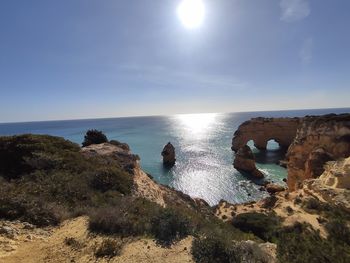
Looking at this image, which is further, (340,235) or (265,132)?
(265,132)

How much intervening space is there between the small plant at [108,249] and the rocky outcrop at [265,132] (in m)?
64.5

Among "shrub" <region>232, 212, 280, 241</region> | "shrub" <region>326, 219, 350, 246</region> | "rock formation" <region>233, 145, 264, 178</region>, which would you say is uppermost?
"shrub" <region>326, 219, 350, 246</region>

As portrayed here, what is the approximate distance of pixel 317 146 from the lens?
92.3 ft

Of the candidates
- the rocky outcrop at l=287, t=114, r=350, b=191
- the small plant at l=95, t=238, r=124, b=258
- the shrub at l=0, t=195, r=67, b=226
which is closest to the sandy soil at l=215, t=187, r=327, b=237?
the rocky outcrop at l=287, t=114, r=350, b=191

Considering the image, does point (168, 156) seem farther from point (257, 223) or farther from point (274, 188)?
point (257, 223)

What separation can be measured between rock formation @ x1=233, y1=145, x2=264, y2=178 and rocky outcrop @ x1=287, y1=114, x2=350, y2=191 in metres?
11.4

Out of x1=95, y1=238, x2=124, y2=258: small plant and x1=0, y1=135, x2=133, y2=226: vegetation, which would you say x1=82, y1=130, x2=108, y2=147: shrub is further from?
x1=95, y1=238, x2=124, y2=258: small plant

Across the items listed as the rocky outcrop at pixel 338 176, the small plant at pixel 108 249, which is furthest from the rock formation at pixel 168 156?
the small plant at pixel 108 249

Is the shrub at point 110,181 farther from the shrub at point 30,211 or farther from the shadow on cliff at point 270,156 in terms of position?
the shadow on cliff at point 270,156

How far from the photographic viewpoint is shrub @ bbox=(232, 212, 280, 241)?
55.8ft

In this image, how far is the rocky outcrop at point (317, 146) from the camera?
25.6 metres

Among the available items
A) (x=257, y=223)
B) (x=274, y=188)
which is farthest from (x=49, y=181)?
(x=274, y=188)

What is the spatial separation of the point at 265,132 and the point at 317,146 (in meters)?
44.8

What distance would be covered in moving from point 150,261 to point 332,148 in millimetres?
26002
